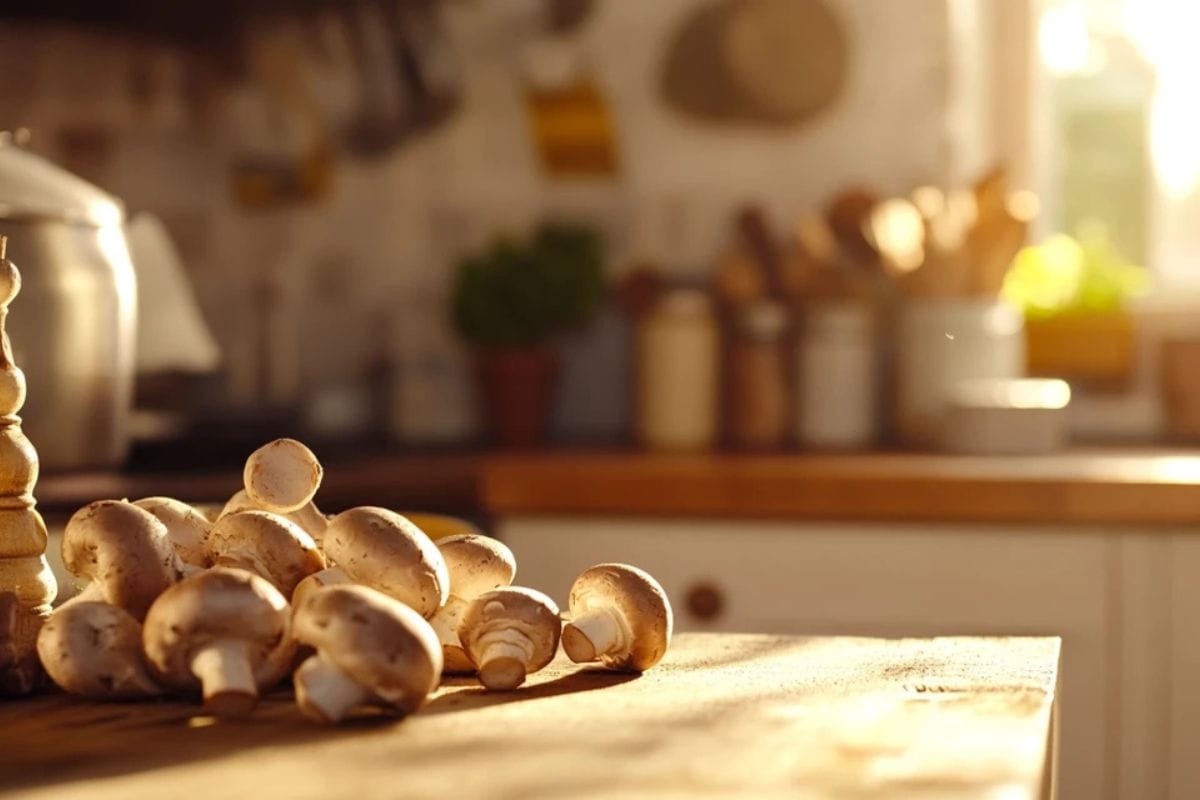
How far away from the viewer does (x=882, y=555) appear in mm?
1999

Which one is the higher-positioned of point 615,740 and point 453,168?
point 453,168

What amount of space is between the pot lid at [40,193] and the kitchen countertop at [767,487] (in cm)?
30

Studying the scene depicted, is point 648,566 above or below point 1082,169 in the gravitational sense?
below

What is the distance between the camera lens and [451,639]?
2.52ft

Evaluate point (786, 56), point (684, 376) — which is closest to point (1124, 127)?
point (786, 56)

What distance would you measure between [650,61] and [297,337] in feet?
2.53

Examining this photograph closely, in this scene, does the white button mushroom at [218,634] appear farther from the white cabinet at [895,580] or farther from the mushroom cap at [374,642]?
the white cabinet at [895,580]

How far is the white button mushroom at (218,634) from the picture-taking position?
666 mm

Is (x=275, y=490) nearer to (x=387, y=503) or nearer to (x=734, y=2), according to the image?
(x=387, y=503)

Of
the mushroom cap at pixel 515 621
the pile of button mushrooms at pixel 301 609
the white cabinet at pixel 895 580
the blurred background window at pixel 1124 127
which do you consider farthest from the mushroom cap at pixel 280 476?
the blurred background window at pixel 1124 127

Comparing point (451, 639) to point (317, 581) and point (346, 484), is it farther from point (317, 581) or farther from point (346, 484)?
point (346, 484)

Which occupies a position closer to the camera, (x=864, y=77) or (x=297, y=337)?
(x=864, y=77)

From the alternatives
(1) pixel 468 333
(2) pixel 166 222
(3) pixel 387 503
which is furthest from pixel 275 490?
(2) pixel 166 222

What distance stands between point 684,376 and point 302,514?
5.58ft
